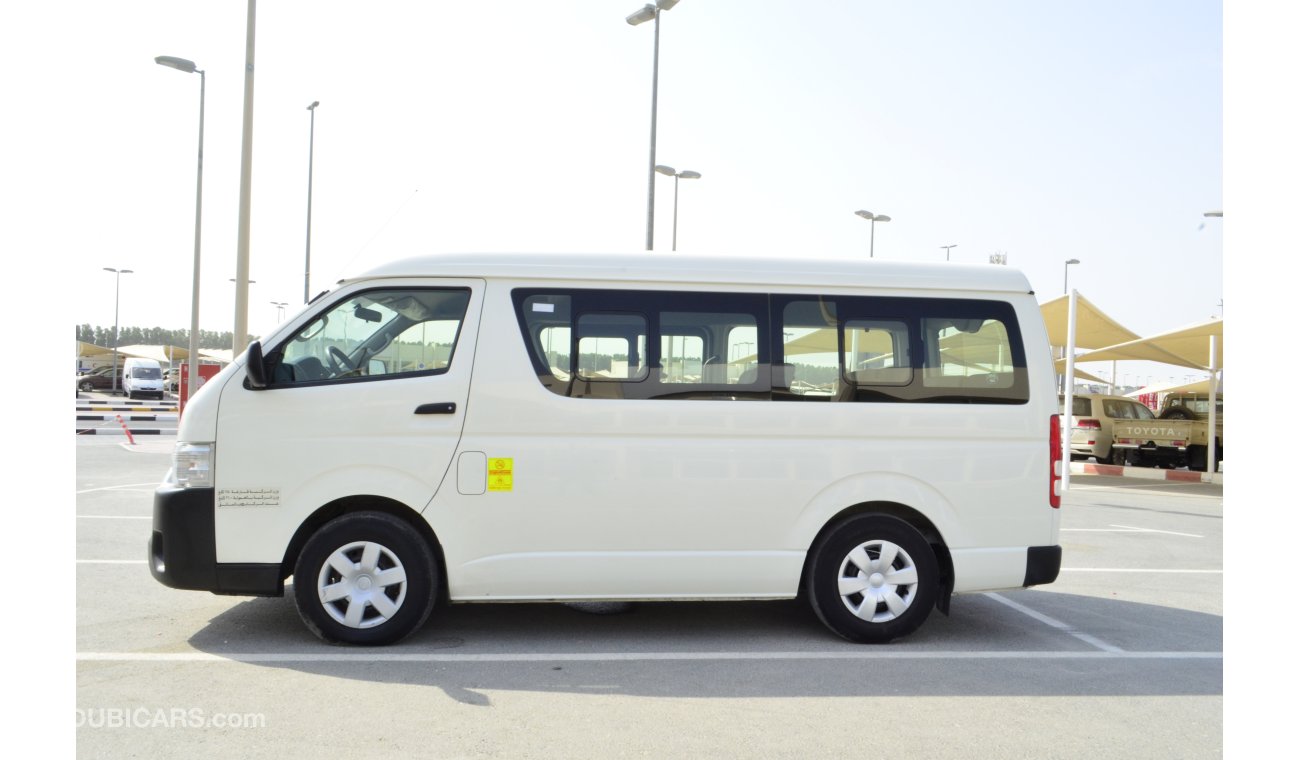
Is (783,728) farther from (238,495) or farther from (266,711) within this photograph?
(238,495)

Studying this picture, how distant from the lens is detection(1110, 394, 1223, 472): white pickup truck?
2361 centimetres

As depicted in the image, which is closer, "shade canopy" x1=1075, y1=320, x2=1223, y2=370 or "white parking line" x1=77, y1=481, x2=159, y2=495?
"white parking line" x1=77, y1=481, x2=159, y2=495

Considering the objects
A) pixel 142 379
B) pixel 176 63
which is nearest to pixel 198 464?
pixel 176 63

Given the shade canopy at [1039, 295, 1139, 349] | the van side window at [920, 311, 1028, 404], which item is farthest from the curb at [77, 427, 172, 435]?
the van side window at [920, 311, 1028, 404]

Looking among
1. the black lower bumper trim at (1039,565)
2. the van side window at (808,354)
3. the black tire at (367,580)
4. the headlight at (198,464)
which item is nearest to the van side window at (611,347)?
the van side window at (808,354)

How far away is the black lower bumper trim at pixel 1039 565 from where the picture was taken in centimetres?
617

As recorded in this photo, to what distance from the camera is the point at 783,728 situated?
4543mm

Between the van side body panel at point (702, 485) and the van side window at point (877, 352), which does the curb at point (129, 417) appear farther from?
the van side window at point (877, 352)

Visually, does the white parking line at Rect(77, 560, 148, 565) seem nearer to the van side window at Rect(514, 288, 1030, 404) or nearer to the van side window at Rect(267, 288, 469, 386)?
the van side window at Rect(267, 288, 469, 386)

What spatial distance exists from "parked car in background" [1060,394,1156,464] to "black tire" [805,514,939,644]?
18930mm

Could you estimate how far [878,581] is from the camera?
240 inches

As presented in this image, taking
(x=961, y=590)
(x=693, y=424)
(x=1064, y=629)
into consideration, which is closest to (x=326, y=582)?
(x=693, y=424)

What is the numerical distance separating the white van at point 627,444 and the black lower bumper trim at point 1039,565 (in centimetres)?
2

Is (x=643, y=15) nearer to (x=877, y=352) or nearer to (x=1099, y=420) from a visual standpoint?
(x=877, y=352)
